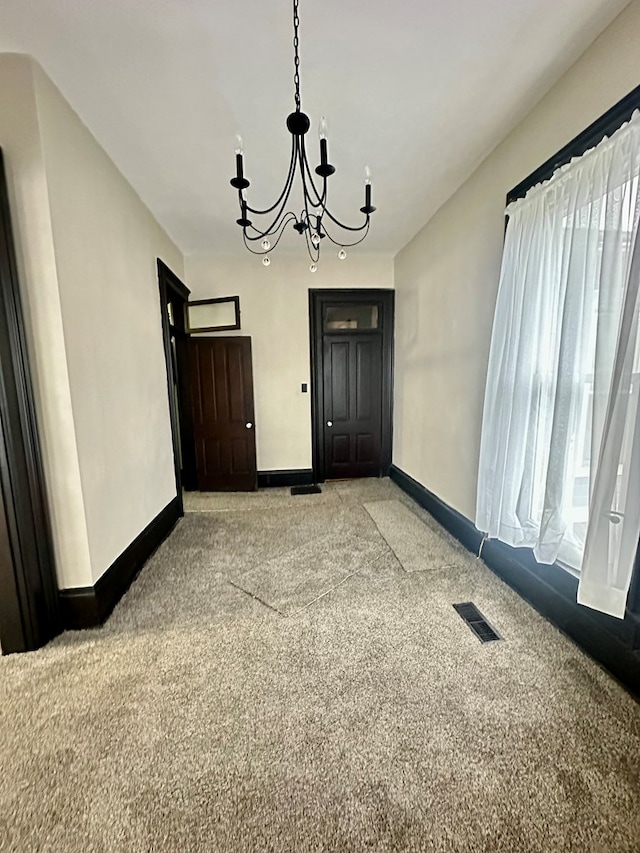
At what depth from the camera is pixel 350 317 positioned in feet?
15.1

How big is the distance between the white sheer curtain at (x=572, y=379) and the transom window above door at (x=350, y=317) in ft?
8.16

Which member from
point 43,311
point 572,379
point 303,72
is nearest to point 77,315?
point 43,311

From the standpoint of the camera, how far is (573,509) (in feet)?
6.02

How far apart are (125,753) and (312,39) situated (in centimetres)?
306

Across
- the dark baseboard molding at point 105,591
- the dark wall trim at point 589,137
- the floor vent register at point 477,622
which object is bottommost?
the floor vent register at point 477,622

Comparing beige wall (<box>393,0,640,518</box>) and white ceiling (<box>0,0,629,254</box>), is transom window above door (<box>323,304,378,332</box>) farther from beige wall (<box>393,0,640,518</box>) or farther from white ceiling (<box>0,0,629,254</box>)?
white ceiling (<box>0,0,629,254</box>)

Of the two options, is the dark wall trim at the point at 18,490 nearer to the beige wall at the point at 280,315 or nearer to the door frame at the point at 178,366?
the door frame at the point at 178,366

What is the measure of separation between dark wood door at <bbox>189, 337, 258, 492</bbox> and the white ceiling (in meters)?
1.87

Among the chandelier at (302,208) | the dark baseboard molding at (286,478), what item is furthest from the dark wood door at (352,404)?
the chandelier at (302,208)

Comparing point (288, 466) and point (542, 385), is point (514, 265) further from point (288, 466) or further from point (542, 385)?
point (288, 466)

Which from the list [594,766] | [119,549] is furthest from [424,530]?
[119,549]

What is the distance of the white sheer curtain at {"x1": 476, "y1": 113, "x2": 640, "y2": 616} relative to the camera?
147 cm

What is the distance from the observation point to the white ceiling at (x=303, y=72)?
1.48 metres

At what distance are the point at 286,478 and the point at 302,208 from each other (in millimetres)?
3057
